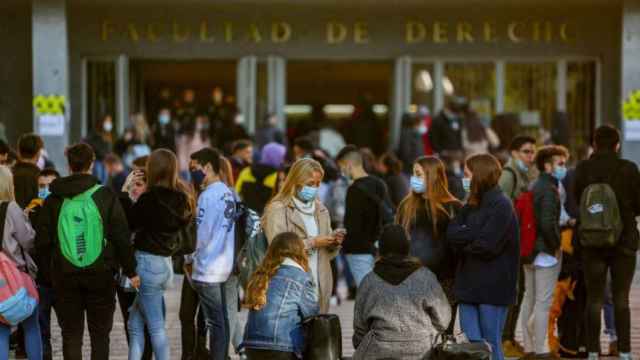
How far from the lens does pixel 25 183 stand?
1168 cm

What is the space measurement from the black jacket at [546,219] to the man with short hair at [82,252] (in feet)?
11.6

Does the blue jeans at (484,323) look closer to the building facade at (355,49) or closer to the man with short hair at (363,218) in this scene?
the man with short hair at (363,218)

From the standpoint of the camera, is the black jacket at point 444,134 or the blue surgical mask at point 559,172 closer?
the blue surgical mask at point 559,172

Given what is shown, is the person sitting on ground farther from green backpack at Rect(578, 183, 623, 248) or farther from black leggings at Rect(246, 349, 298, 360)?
green backpack at Rect(578, 183, 623, 248)

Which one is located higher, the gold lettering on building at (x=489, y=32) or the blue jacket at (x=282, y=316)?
the gold lettering on building at (x=489, y=32)

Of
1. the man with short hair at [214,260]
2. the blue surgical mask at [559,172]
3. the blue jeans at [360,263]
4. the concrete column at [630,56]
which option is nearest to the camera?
the man with short hair at [214,260]

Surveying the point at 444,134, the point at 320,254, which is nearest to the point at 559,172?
the point at 320,254

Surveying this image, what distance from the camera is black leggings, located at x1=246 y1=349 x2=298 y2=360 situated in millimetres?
8875

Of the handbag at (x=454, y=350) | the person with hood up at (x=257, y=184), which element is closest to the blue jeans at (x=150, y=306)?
the handbag at (x=454, y=350)

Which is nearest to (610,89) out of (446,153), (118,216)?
(446,153)

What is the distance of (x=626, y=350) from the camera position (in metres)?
11.1

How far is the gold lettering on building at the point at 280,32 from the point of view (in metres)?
22.3

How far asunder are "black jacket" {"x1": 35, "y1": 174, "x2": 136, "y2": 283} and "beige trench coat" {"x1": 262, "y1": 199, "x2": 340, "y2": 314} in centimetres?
116

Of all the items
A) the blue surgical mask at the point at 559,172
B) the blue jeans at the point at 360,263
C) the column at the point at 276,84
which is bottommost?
the blue jeans at the point at 360,263
